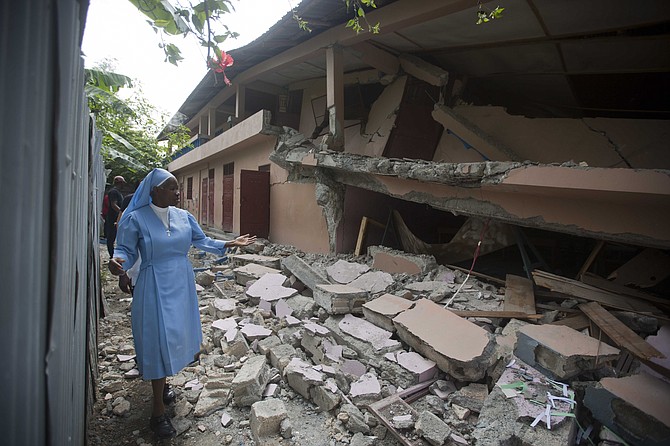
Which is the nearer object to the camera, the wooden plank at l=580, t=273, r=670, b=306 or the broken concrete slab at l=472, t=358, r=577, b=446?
the broken concrete slab at l=472, t=358, r=577, b=446

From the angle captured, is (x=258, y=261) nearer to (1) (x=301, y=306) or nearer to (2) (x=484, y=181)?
(1) (x=301, y=306)

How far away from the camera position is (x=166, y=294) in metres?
2.53

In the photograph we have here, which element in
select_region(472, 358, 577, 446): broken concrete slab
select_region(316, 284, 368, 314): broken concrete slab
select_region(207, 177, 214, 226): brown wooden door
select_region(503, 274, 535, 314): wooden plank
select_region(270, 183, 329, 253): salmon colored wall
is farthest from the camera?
select_region(207, 177, 214, 226): brown wooden door

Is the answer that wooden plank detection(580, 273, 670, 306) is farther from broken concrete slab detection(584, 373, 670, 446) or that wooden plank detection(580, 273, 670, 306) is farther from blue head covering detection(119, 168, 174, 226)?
blue head covering detection(119, 168, 174, 226)

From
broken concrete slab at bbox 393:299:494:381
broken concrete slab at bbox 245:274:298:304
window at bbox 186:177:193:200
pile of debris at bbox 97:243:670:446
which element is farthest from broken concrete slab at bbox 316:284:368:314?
window at bbox 186:177:193:200

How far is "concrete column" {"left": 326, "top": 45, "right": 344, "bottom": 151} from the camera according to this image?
20.6ft

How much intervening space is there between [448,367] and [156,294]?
2579 mm

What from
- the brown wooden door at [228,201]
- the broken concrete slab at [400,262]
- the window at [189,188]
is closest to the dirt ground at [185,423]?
the broken concrete slab at [400,262]

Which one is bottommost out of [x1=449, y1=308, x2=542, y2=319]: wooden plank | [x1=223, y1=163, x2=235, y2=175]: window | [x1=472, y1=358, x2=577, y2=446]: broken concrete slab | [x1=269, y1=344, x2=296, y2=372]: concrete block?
[x1=269, y1=344, x2=296, y2=372]: concrete block

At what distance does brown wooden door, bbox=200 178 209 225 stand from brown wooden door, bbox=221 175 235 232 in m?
3.09

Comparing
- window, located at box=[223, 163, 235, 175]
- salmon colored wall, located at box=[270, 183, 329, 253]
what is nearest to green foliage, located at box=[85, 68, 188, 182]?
window, located at box=[223, 163, 235, 175]

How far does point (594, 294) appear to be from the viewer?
12.8 ft

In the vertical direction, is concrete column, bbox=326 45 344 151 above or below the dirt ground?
above

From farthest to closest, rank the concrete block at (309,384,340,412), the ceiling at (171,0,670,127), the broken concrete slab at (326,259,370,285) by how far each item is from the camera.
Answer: the broken concrete slab at (326,259,370,285), the ceiling at (171,0,670,127), the concrete block at (309,384,340,412)
